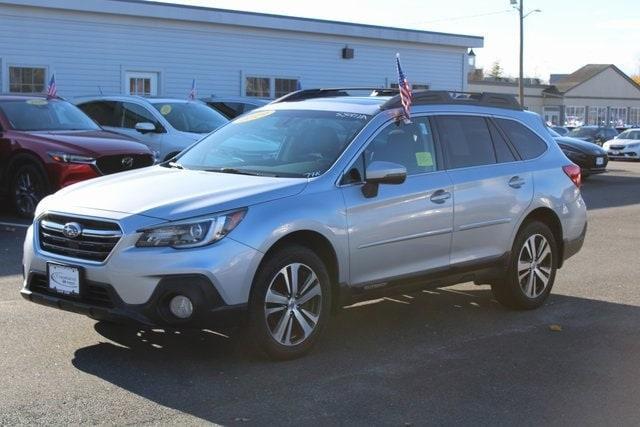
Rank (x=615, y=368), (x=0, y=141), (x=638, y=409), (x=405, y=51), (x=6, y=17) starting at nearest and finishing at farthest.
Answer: (x=638, y=409)
(x=615, y=368)
(x=0, y=141)
(x=6, y=17)
(x=405, y=51)

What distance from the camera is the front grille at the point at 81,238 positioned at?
5.07 metres

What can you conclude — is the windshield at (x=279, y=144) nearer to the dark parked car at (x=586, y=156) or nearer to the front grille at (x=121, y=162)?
the front grille at (x=121, y=162)

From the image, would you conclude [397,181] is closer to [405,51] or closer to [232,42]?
[232,42]

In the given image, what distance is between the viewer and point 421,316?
22.7 feet

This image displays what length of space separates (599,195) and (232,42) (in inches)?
438

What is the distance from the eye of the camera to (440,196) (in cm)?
631

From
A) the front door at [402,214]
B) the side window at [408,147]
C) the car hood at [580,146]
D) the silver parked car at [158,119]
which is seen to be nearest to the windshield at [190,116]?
the silver parked car at [158,119]

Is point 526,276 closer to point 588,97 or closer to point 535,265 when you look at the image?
point 535,265

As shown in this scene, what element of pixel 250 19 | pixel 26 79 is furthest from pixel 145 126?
pixel 250 19

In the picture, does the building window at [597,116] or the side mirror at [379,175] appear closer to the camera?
the side mirror at [379,175]

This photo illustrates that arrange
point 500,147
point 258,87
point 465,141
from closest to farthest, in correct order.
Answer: point 465,141 → point 500,147 → point 258,87

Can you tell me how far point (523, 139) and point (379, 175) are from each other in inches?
85.6

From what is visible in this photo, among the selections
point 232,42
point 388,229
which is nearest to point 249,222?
point 388,229

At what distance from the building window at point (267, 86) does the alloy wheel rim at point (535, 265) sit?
1796 cm
